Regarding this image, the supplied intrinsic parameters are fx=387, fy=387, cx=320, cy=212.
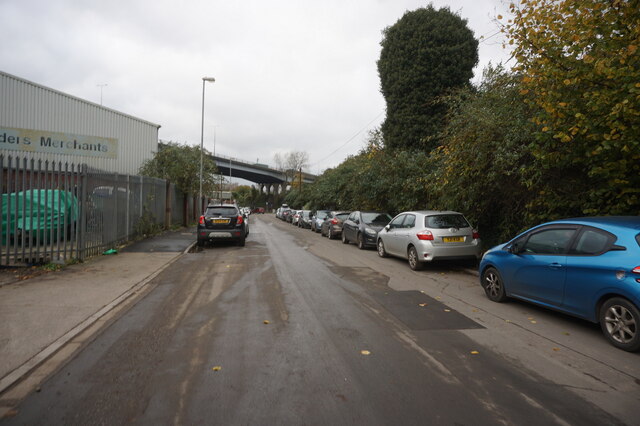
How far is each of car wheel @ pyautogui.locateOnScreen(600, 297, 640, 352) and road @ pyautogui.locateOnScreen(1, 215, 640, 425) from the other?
12 cm

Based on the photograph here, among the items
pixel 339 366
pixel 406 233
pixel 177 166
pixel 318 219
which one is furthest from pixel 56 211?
pixel 318 219

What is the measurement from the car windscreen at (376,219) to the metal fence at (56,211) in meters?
8.72

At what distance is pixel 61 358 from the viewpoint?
13.1 feet

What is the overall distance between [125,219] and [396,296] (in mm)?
10386

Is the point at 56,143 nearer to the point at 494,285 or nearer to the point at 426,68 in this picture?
the point at 426,68

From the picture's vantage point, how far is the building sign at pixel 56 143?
19594 mm

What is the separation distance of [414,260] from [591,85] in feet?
16.8

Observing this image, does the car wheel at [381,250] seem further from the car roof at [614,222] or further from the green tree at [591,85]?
the car roof at [614,222]

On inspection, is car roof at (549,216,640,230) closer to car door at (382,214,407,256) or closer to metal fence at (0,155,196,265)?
car door at (382,214,407,256)

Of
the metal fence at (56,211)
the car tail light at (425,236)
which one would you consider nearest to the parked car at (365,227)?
the car tail light at (425,236)

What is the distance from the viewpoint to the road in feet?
9.67

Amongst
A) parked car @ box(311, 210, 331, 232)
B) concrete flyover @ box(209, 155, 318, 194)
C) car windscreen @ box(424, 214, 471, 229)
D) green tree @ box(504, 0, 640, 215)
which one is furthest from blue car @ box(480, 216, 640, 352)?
concrete flyover @ box(209, 155, 318, 194)

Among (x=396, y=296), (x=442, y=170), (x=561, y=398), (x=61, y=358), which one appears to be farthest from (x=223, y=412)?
(x=442, y=170)

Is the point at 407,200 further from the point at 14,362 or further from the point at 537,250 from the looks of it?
the point at 14,362
